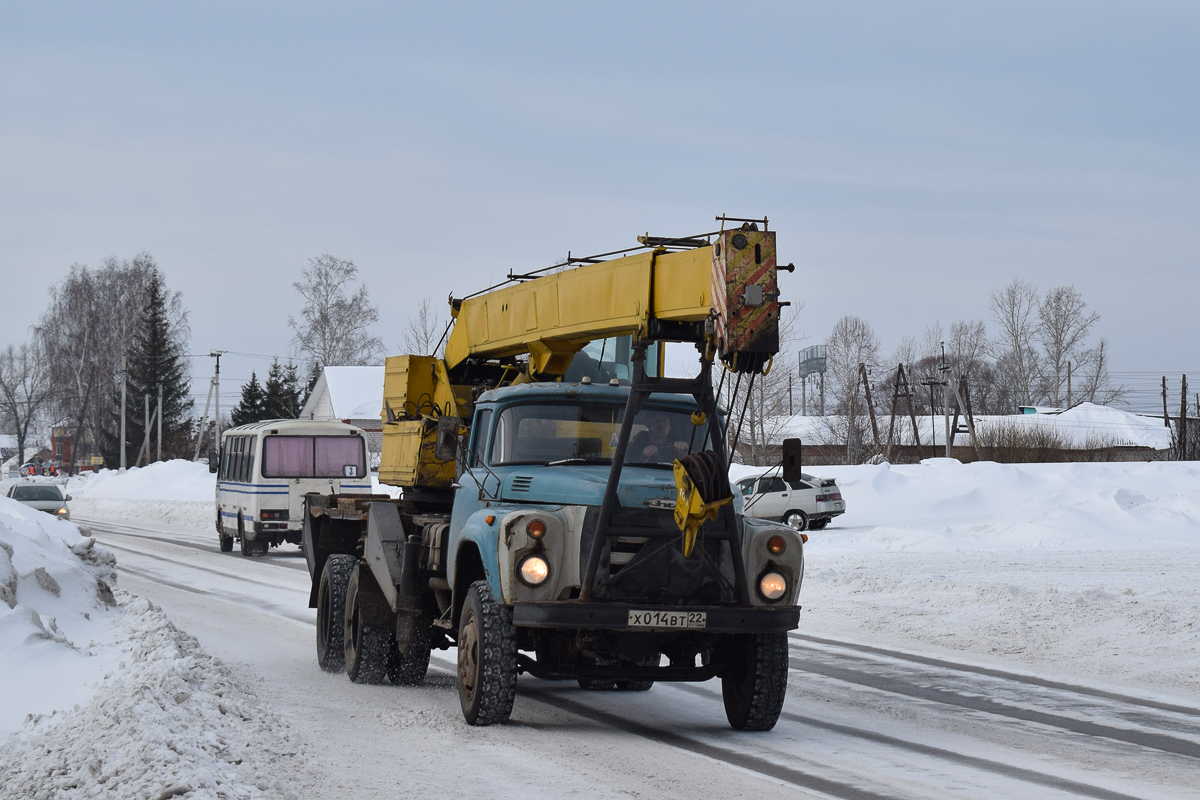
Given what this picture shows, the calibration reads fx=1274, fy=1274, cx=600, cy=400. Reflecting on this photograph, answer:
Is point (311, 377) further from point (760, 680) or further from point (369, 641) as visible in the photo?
point (760, 680)

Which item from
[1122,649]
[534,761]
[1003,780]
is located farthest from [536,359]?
[1122,649]

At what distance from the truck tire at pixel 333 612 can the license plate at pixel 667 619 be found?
168 inches

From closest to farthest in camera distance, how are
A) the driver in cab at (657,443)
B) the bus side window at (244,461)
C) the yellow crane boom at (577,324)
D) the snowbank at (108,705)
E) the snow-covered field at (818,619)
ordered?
the snowbank at (108,705), the snow-covered field at (818,619), the yellow crane boom at (577,324), the driver in cab at (657,443), the bus side window at (244,461)

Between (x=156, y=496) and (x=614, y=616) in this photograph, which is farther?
(x=156, y=496)

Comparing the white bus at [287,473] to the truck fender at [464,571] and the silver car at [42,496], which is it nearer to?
the silver car at [42,496]

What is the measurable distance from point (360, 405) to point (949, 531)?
42.5 metres

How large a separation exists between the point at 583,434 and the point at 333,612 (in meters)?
3.55

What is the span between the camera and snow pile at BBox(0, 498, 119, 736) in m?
7.89

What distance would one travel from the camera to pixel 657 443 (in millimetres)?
8789

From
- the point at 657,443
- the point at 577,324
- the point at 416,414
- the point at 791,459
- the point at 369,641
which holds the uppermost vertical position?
the point at 577,324

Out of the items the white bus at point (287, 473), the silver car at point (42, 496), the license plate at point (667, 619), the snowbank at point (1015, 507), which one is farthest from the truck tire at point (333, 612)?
the silver car at point (42, 496)

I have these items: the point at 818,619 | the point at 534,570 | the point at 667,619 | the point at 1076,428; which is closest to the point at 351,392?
the point at 1076,428

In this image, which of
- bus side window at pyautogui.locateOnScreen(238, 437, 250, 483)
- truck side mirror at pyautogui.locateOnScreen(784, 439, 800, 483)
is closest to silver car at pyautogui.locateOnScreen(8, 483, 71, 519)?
bus side window at pyautogui.locateOnScreen(238, 437, 250, 483)

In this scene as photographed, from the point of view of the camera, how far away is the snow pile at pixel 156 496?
43.4 meters
